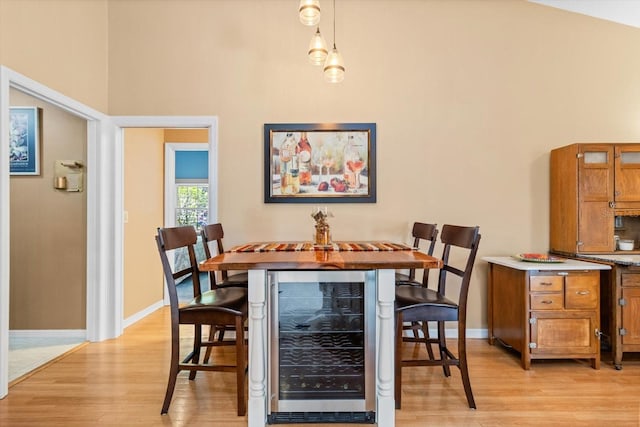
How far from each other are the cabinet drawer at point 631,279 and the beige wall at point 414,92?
28.0 inches

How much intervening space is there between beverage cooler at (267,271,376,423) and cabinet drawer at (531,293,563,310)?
4.73ft

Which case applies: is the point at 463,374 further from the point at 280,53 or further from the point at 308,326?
the point at 280,53

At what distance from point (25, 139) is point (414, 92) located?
140 inches

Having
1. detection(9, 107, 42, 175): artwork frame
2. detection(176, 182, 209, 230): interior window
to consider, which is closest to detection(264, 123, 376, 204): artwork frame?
detection(9, 107, 42, 175): artwork frame

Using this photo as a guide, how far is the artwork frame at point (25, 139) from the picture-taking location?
3.10 meters

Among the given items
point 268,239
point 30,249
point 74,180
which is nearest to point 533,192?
point 268,239

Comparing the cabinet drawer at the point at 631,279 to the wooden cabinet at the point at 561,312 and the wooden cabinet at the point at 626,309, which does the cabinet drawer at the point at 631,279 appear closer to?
the wooden cabinet at the point at 626,309

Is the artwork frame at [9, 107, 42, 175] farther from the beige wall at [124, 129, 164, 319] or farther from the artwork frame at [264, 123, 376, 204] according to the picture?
the artwork frame at [264, 123, 376, 204]

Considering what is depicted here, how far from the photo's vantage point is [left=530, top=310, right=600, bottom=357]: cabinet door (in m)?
2.49

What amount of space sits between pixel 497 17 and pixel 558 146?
130 centimetres

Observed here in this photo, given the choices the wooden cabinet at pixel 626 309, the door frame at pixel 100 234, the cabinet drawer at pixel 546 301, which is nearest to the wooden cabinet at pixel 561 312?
the cabinet drawer at pixel 546 301

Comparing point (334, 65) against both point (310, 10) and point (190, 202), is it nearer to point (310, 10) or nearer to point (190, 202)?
point (310, 10)

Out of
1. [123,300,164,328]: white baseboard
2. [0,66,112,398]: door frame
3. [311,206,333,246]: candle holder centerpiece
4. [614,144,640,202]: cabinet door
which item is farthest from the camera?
[123,300,164,328]: white baseboard

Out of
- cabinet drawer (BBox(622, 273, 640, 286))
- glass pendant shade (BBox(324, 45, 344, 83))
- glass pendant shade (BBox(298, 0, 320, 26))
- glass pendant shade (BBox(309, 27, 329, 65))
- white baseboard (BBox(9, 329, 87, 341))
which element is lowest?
white baseboard (BBox(9, 329, 87, 341))
